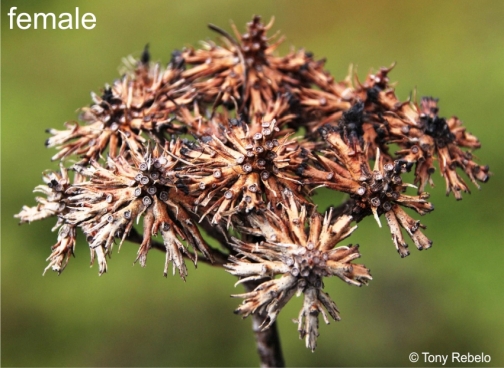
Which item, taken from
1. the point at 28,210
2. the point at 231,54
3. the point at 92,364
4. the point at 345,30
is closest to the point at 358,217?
the point at 231,54

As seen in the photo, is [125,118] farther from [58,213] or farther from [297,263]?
[297,263]

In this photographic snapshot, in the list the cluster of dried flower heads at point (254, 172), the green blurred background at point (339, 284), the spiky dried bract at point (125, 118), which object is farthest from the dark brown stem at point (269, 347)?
the green blurred background at point (339, 284)

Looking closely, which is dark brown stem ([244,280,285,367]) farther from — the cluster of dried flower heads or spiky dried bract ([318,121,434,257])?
spiky dried bract ([318,121,434,257])

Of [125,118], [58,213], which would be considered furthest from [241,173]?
[58,213]

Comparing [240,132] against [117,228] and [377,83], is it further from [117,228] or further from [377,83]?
[377,83]

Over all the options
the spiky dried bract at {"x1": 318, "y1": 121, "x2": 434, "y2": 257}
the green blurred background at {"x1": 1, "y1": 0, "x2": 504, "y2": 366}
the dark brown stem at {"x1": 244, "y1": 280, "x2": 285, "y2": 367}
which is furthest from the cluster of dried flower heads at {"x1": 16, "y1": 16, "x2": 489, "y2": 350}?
the green blurred background at {"x1": 1, "y1": 0, "x2": 504, "y2": 366}
